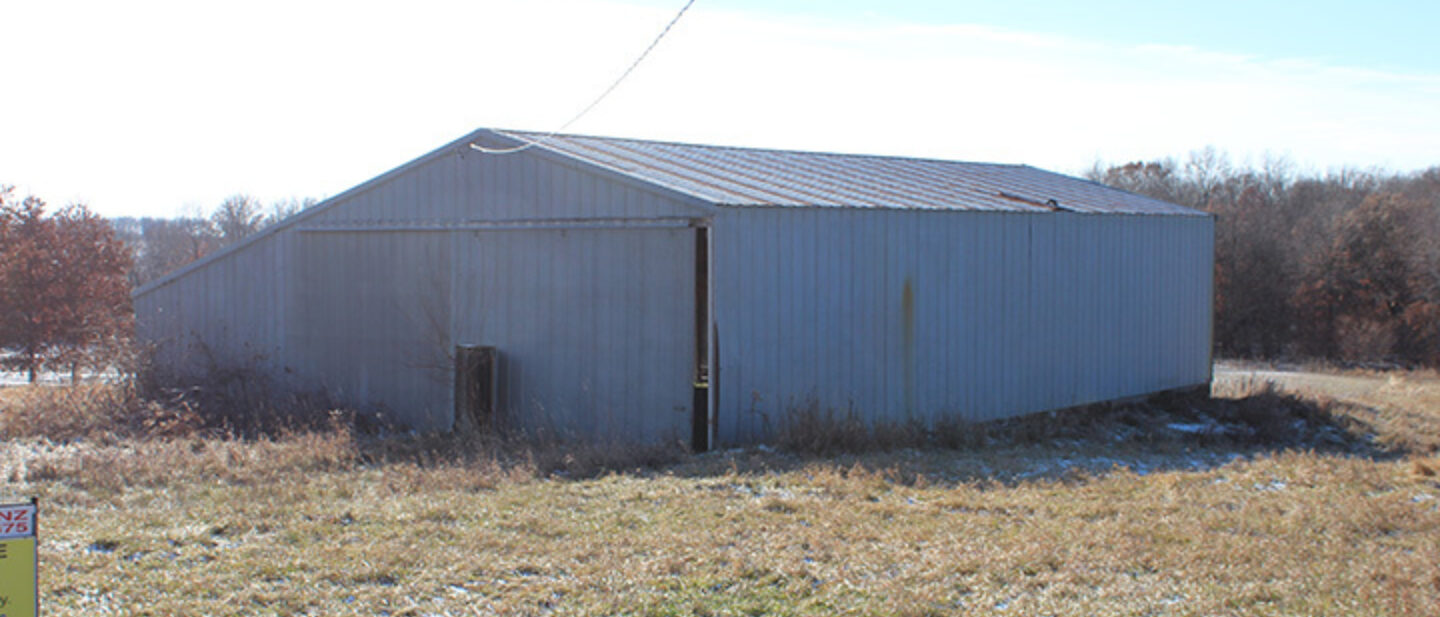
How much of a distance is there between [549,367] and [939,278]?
4.65 meters

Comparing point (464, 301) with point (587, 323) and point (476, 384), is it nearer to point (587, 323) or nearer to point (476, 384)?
point (476, 384)

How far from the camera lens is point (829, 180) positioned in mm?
15000

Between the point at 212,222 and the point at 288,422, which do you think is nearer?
the point at 288,422

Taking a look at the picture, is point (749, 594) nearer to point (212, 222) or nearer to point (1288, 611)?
point (1288, 611)

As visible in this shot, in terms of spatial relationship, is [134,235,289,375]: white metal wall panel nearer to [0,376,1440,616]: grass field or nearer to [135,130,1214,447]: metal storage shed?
[135,130,1214,447]: metal storage shed

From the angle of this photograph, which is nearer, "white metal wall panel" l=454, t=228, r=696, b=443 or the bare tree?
"white metal wall panel" l=454, t=228, r=696, b=443

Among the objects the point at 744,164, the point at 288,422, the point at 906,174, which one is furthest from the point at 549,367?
the point at 906,174

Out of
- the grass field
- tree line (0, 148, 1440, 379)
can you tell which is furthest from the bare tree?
the grass field

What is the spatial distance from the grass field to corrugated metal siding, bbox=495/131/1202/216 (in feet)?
10.6

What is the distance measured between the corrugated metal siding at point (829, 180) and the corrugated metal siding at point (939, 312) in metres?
0.33

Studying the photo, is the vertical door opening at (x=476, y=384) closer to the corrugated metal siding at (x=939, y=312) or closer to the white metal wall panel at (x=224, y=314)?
the corrugated metal siding at (x=939, y=312)

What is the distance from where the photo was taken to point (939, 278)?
13617 millimetres

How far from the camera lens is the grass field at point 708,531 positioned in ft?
18.0

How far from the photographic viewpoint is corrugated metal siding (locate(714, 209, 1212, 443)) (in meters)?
11.6
